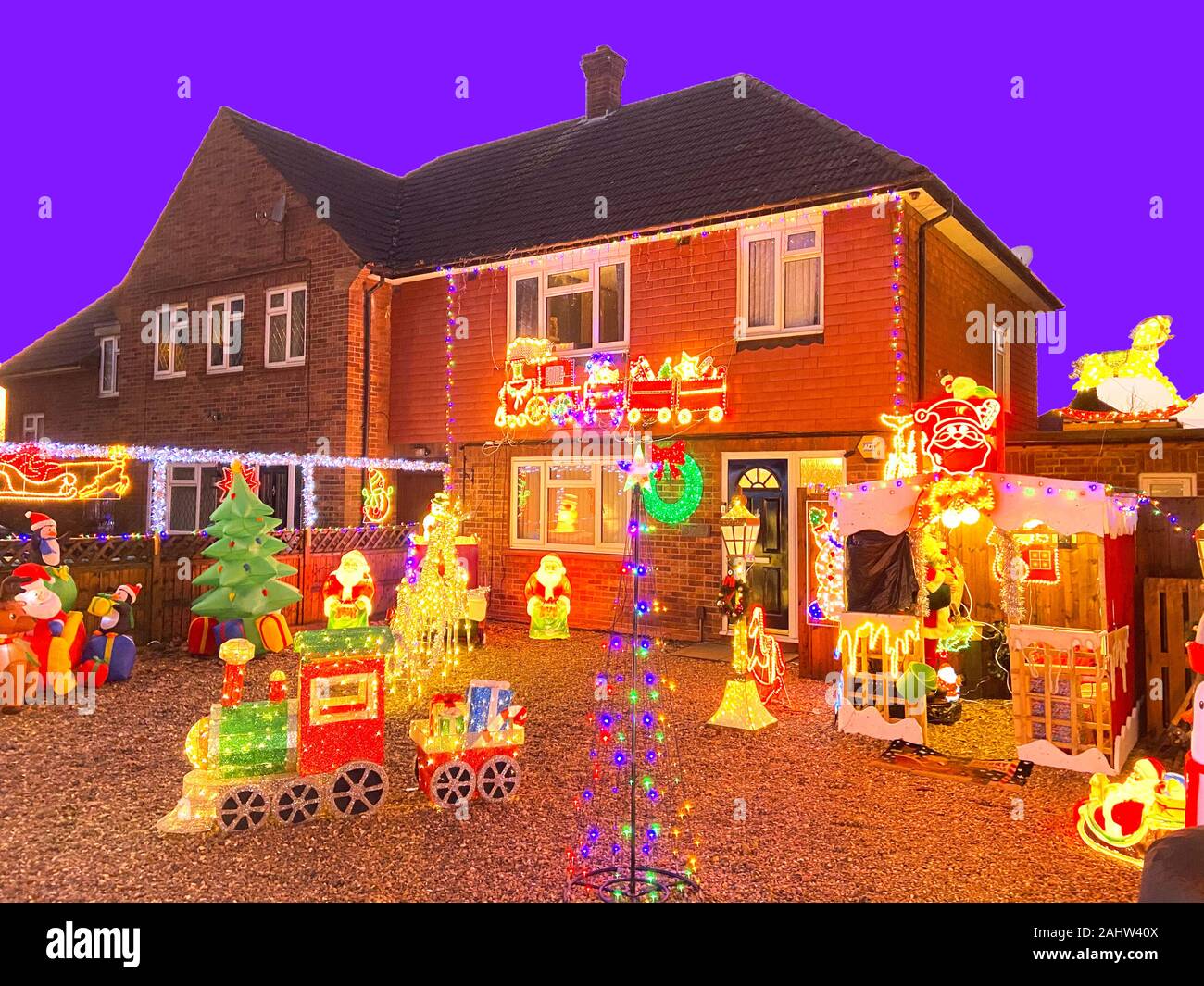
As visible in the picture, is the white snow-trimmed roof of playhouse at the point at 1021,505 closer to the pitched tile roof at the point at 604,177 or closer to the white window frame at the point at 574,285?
the pitched tile roof at the point at 604,177

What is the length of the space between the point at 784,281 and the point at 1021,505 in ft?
18.7

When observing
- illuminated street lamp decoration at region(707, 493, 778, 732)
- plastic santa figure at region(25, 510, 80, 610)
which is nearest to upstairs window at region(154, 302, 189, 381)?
plastic santa figure at region(25, 510, 80, 610)

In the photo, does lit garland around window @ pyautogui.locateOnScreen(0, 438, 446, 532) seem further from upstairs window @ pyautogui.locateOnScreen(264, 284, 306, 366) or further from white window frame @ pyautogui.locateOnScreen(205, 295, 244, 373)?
white window frame @ pyautogui.locateOnScreen(205, 295, 244, 373)

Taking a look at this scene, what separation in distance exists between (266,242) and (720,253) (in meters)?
9.24

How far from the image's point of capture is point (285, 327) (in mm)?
15789

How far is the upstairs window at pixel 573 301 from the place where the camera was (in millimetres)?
13059

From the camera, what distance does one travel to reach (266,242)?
16.0 meters


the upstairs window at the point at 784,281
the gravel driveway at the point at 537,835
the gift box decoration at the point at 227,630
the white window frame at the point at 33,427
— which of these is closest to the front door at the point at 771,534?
the upstairs window at the point at 784,281

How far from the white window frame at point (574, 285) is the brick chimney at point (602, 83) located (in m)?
4.77

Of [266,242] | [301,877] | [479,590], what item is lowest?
[301,877]

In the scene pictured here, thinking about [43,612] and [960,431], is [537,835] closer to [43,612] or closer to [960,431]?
[960,431]

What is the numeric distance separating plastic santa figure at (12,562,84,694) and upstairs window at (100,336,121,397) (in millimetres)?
13683

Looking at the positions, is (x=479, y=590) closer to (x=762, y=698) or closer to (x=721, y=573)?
(x=721, y=573)
